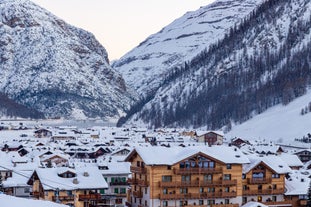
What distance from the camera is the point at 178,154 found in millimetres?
71625

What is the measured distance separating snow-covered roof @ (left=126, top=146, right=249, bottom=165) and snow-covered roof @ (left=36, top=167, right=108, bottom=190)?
5.49 meters

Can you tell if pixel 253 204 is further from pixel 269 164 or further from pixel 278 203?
pixel 269 164

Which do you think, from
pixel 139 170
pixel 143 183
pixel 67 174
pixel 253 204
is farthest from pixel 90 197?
pixel 253 204

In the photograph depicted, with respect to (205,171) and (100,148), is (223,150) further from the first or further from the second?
(100,148)

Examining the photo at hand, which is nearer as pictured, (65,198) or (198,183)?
(65,198)

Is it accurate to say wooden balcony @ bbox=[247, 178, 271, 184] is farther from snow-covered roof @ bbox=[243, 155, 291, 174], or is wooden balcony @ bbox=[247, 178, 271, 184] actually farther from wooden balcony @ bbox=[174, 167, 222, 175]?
wooden balcony @ bbox=[174, 167, 222, 175]

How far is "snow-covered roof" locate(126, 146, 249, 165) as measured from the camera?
70.0 metres

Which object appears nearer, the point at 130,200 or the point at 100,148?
the point at 130,200

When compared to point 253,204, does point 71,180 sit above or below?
above

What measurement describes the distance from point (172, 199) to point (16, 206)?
48.1m

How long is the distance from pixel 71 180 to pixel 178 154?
11.9 meters

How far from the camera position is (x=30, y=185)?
76.6 metres

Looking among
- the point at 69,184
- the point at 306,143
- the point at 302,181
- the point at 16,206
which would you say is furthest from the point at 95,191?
the point at 306,143

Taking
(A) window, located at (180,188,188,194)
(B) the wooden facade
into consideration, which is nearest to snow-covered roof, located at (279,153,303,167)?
(B) the wooden facade
